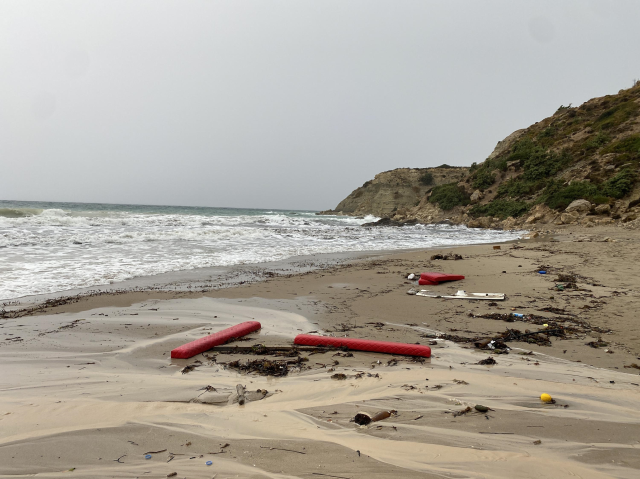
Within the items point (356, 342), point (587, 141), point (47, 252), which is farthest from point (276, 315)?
point (587, 141)

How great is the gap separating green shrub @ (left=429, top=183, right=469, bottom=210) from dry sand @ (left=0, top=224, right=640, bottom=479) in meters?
31.0

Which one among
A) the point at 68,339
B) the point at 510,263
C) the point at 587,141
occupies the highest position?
the point at 587,141

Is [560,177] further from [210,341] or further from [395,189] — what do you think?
[395,189]

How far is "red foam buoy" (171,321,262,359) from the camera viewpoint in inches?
138

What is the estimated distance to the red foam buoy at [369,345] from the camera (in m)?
3.49

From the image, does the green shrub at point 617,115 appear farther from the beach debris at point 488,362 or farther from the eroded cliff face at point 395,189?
the beach debris at point 488,362

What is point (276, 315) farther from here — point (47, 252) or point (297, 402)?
point (47, 252)

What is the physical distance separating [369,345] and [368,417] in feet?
4.45

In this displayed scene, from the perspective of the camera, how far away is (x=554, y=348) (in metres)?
3.75

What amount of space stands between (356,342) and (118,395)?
7.10ft

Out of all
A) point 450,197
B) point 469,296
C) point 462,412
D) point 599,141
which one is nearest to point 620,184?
point 599,141

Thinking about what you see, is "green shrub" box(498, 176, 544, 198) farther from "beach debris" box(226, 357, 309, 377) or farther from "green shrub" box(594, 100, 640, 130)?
"beach debris" box(226, 357, 309, 377)

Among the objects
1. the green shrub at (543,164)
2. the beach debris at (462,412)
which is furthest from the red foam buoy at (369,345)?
the green shrub at (543,164)

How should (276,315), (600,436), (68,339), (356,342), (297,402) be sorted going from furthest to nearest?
(276,315) < (68,339) < (356,342) < (297,402) < (600,436)
